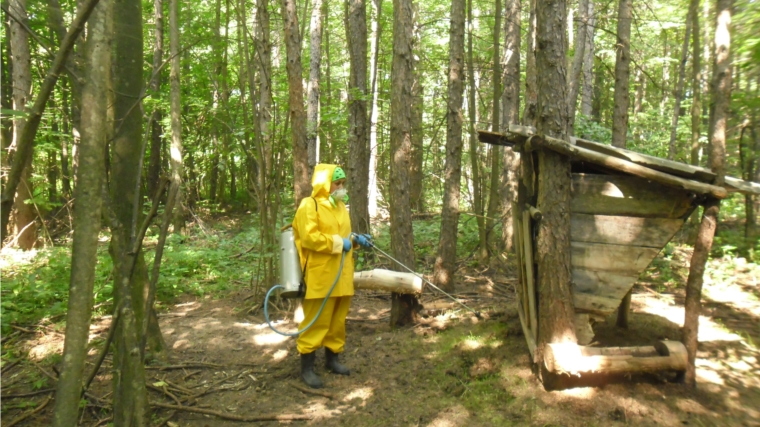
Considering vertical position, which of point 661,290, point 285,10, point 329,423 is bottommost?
point 329,423

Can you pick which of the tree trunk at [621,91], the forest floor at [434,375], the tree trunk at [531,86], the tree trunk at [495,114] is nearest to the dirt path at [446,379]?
the forest floor at [434,375]

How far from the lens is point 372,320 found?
7.34 m

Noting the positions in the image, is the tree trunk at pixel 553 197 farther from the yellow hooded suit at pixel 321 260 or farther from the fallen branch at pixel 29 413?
the fallen branch at pixel 29 413

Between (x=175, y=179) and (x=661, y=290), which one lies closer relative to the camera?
(x=175, y=179)

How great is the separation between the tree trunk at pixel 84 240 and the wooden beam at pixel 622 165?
3.40 metres

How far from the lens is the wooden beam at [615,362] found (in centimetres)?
423

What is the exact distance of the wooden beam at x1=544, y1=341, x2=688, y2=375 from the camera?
423 cm

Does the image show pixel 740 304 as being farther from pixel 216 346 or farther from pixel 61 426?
pixel 61 426

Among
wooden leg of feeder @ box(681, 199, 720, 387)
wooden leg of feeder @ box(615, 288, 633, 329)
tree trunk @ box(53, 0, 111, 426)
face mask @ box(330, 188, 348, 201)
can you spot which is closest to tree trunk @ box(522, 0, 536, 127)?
wooden leg of feeder @ box(681, 199, 720, 387)

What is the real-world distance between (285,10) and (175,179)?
419 cm

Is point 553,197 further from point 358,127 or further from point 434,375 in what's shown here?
point 358,127

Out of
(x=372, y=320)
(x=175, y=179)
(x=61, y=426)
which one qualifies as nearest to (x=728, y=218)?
(x=372, y=320)

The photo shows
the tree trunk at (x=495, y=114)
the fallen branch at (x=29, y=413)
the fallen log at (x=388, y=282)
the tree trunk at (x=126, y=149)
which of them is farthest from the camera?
the tree trunk at (x=495, y=114)

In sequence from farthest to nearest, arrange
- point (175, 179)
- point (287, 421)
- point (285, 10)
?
1. point (285, 10)
2. point (287, 421)
3. point (175, 179)
